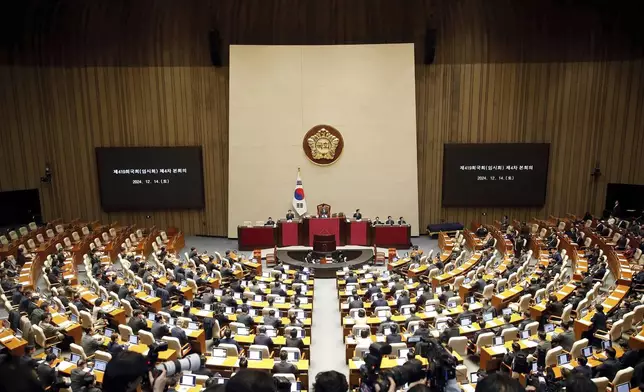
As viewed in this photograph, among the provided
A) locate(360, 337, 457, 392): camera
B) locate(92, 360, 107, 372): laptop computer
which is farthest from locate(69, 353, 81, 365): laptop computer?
Answer: locate(360, 337, 457, 392): camera

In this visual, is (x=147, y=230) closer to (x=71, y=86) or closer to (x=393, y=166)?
(x=71, y=86)

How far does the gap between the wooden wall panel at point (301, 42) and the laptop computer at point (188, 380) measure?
14252 mm

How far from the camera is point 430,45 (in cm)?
1928

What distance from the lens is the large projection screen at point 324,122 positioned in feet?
64.3

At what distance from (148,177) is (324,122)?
793 centimetres

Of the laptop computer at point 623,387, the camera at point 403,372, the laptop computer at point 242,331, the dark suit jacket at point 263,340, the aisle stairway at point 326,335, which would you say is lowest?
the aisle stairway at point 326,335

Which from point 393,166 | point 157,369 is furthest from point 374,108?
point 157,369

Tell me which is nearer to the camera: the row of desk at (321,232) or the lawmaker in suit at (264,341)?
the lawmaker in suit at (264,341)

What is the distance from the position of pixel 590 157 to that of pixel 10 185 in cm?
2485

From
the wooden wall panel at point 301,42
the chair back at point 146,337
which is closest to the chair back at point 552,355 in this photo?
the chair back at point 146,337

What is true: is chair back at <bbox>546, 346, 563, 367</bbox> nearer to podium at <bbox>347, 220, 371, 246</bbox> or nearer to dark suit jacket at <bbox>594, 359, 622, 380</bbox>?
dark suit jacket at <bbox>594, 359, 622, 380</bbox>

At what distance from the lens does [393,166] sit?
2034 centimetres

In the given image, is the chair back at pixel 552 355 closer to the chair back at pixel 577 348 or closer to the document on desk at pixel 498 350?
the chair back at pixel 577 348

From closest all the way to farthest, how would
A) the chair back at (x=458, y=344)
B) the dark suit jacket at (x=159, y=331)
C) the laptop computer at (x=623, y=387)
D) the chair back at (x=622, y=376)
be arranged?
the laptop computer at (x=623, y=387) < the chair back at (x=622, y=376) < the chair back at (x=458, y=344) < the dark suit jacket at (x=159, y=331)
